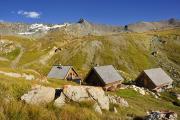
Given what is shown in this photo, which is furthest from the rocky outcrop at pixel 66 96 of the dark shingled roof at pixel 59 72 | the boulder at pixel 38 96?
the dark shingled roof at pixel 59 72

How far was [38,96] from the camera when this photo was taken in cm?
2048

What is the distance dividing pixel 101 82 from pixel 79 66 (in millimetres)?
96305

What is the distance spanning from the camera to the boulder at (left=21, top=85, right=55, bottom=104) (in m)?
19.4

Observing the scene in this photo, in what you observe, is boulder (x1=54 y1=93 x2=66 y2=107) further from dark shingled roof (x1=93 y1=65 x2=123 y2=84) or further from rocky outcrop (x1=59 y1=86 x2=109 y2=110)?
dark shingled roof (x1=93 y1=65 x2=123 y2=84)

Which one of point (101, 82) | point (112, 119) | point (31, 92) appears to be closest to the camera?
point (112, 119)

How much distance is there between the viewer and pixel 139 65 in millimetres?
199250

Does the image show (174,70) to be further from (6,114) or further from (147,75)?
(6,114)

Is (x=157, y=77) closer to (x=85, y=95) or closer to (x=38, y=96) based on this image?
(x=85, y=95)

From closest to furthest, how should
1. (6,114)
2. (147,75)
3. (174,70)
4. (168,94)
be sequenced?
(6,114)
(168,94)
(147,75)
(174,70)

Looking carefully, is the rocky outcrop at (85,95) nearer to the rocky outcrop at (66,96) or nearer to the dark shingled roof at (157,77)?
the rocky outcrop at (66,96)

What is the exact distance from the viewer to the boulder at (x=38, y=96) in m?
19.4

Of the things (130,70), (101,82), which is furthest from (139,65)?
(101,82)

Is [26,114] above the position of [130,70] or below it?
above

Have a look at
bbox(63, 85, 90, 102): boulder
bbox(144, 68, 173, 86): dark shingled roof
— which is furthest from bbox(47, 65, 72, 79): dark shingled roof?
bbox(63, 85, 90, 102): boulder
